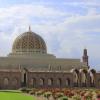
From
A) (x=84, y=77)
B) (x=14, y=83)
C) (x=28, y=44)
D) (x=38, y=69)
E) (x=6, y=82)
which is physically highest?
(x=28, y=44)

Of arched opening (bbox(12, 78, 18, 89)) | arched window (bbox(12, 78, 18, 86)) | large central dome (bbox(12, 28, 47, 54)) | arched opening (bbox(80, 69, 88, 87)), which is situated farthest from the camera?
large central dome (bbox(12, 28, 47, 54))

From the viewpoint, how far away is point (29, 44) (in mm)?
66062

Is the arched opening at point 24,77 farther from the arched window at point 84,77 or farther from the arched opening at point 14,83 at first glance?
the arched window at point 84,77

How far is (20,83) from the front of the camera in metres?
56.6

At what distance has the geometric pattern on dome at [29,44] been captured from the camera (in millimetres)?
65750

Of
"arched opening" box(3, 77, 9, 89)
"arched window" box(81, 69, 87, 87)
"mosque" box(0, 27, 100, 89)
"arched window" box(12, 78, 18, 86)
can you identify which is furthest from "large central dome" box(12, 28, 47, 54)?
"arched window" box(12, 78, 18, 86)

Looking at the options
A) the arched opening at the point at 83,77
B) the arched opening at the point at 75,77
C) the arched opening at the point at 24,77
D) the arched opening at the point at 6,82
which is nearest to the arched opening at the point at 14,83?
the arched opening at the point at 6,82

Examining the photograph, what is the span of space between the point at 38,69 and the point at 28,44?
5.87 metres

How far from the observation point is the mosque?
57.3m

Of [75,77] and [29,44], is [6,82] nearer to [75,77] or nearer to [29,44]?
[29,44]

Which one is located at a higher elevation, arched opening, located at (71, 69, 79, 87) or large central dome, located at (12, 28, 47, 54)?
large central dome, located at (12, 28, 47, 54)

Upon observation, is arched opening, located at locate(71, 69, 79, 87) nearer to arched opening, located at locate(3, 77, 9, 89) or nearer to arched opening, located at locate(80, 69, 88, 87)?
arched opening, located at locate(80, 69, 88, 87)

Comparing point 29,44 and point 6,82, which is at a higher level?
point 29,44

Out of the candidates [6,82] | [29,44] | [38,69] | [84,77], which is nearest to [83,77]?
[84,77]
